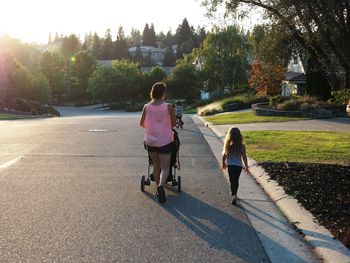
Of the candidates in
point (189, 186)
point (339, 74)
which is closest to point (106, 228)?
point (189, 186)

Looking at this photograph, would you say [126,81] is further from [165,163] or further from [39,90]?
[165,163]

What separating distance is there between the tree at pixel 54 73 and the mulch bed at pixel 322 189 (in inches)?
3555

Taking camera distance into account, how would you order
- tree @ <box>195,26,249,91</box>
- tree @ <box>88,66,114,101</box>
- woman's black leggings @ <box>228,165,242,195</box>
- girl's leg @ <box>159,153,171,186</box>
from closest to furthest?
1. woman's black leggings @ <box>228,165,242,195</box>
2. girl's leg @ <box>159,153,171,186</box>
3. tree @ <box>195,26,249,91</box>
4. tree @ <box>88,66,114,101</box>

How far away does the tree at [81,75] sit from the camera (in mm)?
97438

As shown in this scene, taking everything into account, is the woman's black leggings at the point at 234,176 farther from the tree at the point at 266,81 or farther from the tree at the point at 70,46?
the tree at the point at 70,46

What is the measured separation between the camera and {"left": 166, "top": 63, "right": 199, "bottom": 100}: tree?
272 ft

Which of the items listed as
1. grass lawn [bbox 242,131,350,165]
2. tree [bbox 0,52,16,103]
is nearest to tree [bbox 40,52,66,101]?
tree [bbox 0,52,16,103]

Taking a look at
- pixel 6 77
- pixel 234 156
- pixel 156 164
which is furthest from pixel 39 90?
pixel 234 156

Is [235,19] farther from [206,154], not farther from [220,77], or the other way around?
[220,77]

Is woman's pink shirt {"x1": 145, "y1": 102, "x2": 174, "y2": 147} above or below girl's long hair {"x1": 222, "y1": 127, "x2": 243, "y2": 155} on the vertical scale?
above

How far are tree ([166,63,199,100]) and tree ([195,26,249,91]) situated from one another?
529 inches

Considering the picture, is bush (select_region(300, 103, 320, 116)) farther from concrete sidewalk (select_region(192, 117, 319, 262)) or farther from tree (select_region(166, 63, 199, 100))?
tree (select_region(166, 63, 199, 100))

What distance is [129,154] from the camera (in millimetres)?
12836

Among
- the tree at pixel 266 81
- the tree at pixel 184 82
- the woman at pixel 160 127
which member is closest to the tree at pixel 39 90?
the tree at pixel 184 82
